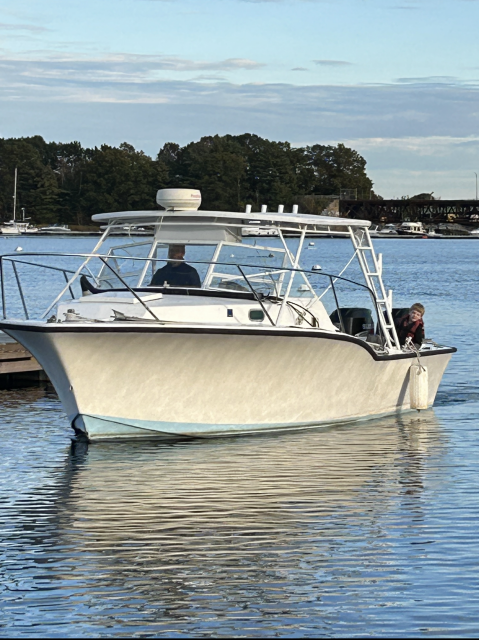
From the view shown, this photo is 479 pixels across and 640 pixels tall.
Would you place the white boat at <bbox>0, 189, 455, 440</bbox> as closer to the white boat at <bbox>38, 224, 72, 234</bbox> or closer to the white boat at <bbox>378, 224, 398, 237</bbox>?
the white boat at <bbox>38, 224, 72, 234</bbox>

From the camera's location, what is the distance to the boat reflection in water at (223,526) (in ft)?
28.1

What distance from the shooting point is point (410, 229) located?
178625 mm

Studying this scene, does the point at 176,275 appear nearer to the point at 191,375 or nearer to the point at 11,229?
the point at 191,375

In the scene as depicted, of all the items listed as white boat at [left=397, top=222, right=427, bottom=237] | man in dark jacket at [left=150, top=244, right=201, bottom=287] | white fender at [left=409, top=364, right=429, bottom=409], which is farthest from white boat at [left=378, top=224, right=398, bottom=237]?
man in dark jacket at [left=150, top=244, right=201, bottom=287]

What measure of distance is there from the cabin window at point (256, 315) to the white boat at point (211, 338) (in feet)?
0.04

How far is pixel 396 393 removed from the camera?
16250mm

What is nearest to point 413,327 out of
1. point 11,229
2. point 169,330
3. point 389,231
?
point 169,330

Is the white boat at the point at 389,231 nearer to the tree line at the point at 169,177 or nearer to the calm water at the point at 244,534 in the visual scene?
the tree line at the point at 169,177

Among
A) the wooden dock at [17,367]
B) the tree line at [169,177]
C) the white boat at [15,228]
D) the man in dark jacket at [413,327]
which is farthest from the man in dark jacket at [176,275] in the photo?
the white boat at [15,228]

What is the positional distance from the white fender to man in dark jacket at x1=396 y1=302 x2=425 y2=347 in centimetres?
36

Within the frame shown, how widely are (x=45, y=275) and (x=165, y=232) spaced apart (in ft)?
155

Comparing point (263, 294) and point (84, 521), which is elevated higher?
point (263, 294)

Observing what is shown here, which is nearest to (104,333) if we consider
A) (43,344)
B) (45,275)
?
Answer: (43,344)

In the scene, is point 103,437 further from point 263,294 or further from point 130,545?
point 130,545
